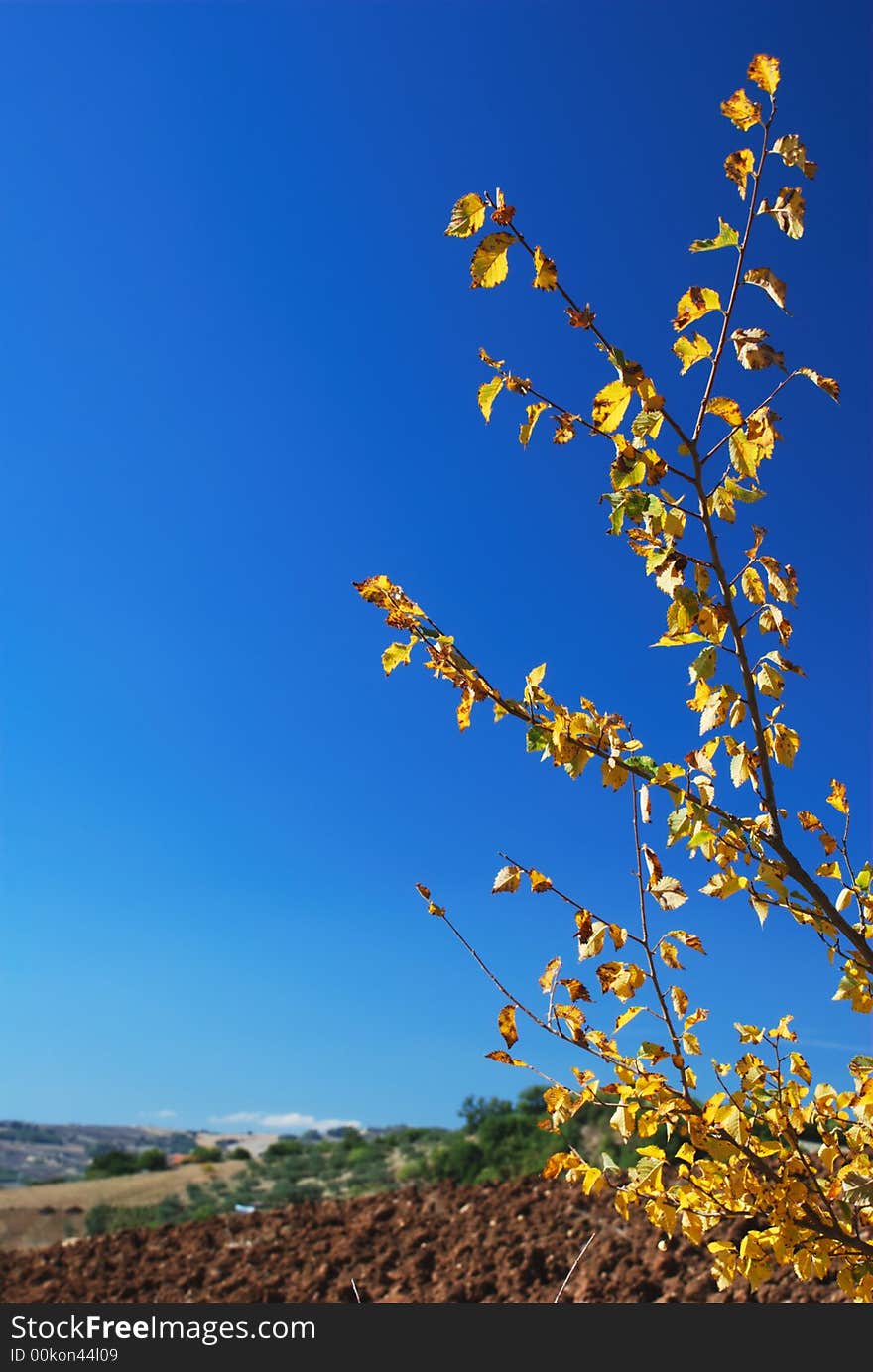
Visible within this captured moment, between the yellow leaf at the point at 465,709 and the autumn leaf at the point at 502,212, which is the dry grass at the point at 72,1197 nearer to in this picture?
the yellow leaf at the point at 465,709

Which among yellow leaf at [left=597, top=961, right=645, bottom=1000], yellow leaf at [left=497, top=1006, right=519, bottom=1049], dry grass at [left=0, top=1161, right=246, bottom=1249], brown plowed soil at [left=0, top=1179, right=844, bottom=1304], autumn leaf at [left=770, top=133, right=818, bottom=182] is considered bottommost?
dry grass at [left=0, top=1161, right=246, bottom=1249]

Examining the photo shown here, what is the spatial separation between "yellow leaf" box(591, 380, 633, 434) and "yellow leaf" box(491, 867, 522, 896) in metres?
1.10

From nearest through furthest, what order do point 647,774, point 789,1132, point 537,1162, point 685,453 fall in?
point 685,453 → point 647,774 → point 789,1132 → point 537,1162

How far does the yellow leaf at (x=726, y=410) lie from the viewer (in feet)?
7.10

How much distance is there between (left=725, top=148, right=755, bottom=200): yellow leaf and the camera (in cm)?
214

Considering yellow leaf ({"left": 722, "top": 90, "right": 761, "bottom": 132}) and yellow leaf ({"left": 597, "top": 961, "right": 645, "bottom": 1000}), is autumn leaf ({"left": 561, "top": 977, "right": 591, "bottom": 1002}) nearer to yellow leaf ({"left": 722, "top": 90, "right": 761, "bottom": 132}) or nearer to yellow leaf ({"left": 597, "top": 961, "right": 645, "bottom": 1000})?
yellow leaf ({"left": 597, "top": 961, "right": 645, "bottom": 1000})

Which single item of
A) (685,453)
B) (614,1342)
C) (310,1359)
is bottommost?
(310,1359)

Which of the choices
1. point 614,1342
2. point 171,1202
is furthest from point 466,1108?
point 614,1342

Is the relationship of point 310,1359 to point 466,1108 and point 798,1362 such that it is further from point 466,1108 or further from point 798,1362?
point 466,1108

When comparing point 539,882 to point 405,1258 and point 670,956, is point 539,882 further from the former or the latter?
point 405,1258

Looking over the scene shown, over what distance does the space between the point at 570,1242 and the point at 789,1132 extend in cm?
552

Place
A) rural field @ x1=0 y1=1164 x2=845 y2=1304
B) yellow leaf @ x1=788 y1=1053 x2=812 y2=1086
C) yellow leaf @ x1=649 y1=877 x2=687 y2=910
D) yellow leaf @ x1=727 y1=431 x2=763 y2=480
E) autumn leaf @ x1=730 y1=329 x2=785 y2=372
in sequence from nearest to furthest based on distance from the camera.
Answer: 1. autumn leaf @ x1=730 y1=329 x2=785 y2=372
2. yellow leaf @ x1=727 y1=431 x2=763 y2=480
3. yellow leaf @ x1=649 y1=877 x2=687 y2=910
4. yellow leaf @ x1=788 y1=1053 x2=812 y2=1086
5. rural field @ x1=0 y1=1164 x2=845 y2=1304

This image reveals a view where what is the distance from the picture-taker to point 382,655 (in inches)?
98.7

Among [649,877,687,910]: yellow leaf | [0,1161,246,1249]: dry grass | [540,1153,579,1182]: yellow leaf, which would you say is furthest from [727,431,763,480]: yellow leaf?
[0,1161,246,1249]: dry grass
